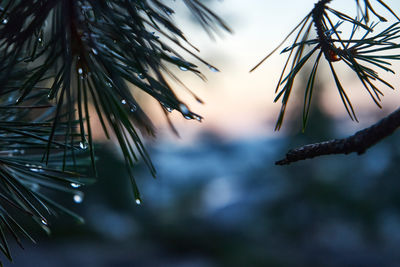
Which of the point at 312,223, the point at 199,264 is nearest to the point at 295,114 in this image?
the point at 312,223

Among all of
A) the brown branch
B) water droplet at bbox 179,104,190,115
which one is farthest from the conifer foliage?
the brown branch

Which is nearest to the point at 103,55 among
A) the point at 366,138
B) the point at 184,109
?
the point at 184,109

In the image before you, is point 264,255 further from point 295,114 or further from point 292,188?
point 295,114

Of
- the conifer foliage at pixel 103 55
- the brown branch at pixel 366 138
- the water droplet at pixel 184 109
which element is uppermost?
the conifer foliage at pixel 103 55

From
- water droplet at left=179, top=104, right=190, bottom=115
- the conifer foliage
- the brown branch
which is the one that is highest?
the conifer foliage

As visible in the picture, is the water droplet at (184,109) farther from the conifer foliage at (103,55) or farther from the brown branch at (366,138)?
the brown branch at (366,138)

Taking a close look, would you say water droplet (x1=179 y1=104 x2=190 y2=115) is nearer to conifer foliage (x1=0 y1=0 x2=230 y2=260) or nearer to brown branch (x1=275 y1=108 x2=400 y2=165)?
conifer foliage (x1=0 y1=0 x2=230 y2=260)

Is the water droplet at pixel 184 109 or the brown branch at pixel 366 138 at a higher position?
the water droplet at pixel 184 109

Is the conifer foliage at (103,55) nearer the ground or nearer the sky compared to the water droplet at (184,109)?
nearer the sky

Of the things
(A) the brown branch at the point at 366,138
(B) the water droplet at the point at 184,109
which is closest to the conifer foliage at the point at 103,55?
(B) the water droplet at the point at 184,109

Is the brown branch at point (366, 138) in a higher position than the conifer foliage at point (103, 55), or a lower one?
lower

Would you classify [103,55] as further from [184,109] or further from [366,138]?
[366,138]
